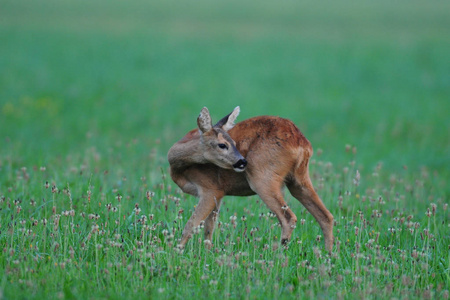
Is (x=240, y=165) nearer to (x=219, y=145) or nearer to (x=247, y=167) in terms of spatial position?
(x=247, y=167)

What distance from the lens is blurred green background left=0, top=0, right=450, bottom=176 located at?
1572 cm

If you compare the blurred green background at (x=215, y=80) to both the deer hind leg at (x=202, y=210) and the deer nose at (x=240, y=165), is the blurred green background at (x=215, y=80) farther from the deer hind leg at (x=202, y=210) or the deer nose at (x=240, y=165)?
the deer nose at (x=240, y=165)

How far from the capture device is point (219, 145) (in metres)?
7.00

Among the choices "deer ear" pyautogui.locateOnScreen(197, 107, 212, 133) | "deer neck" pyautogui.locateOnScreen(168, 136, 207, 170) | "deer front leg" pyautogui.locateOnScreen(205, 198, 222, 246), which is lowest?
"deer front leg" pyautogui.locateOnScreen(205, 198, 222, 246)

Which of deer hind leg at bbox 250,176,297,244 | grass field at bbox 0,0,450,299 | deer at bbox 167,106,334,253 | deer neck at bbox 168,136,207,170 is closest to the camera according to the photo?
grass field at bbox 0,0,450,299

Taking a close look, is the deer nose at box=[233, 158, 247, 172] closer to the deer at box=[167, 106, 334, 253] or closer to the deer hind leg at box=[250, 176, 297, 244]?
the deer at box=[167, 106, 334, 253]

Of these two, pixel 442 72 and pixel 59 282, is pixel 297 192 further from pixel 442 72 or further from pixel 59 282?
pixel 442 72

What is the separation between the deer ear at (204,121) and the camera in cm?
710

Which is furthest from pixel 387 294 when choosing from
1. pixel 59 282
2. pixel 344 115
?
pixel 344 115

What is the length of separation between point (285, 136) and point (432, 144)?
32.4 feet

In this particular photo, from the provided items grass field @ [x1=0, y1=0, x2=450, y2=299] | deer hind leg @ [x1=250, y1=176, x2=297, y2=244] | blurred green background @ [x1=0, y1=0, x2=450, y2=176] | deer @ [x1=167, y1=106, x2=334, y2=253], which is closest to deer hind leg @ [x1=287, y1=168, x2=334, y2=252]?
deer @ [x1=167, y1=106, x2=334, y2=253]

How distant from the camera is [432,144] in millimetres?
15922

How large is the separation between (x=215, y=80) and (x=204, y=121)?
15.6 metres

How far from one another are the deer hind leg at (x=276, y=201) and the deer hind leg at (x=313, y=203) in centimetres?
30
